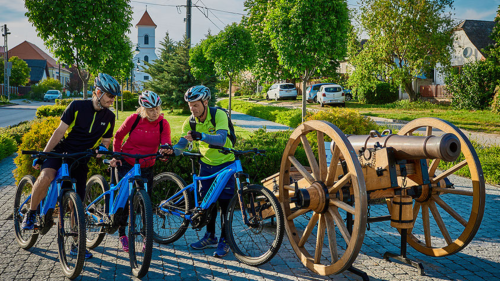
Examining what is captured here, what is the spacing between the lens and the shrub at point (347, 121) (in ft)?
30.2

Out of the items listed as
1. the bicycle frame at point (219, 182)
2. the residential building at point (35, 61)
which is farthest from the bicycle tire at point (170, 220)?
the residential building at point (35, 61)

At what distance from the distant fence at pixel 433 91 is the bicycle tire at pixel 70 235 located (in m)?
33.5

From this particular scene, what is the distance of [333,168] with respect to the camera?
13.0 feet

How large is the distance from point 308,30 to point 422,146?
38.2 feet

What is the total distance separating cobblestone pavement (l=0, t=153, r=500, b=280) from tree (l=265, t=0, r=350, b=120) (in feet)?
34.7

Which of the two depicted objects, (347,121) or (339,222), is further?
(347,121)

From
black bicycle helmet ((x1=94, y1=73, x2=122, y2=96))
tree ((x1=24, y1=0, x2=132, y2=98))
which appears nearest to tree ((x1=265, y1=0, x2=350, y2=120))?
tree ((x1=24, y1=0, x2=132, y2=98))

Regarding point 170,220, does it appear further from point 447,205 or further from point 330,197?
point 447,205

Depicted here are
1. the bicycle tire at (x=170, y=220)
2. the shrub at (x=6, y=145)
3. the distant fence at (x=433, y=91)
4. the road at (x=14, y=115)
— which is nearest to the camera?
the bicycle tire at (x=170, y=220)

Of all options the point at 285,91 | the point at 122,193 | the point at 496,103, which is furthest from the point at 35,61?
the point at 122,193

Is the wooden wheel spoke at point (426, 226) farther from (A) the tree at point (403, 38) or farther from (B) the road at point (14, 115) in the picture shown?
(A) the tree at point (403, 38)

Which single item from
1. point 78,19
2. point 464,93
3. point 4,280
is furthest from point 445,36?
point 4,280

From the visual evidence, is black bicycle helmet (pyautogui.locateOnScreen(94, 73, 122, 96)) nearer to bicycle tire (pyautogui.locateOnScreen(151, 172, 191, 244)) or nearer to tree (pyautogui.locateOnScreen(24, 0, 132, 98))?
bicycle tire (pyautogui.locateOnScreen(151, 172, 191, 244))

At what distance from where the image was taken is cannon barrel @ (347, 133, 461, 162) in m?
3.55
